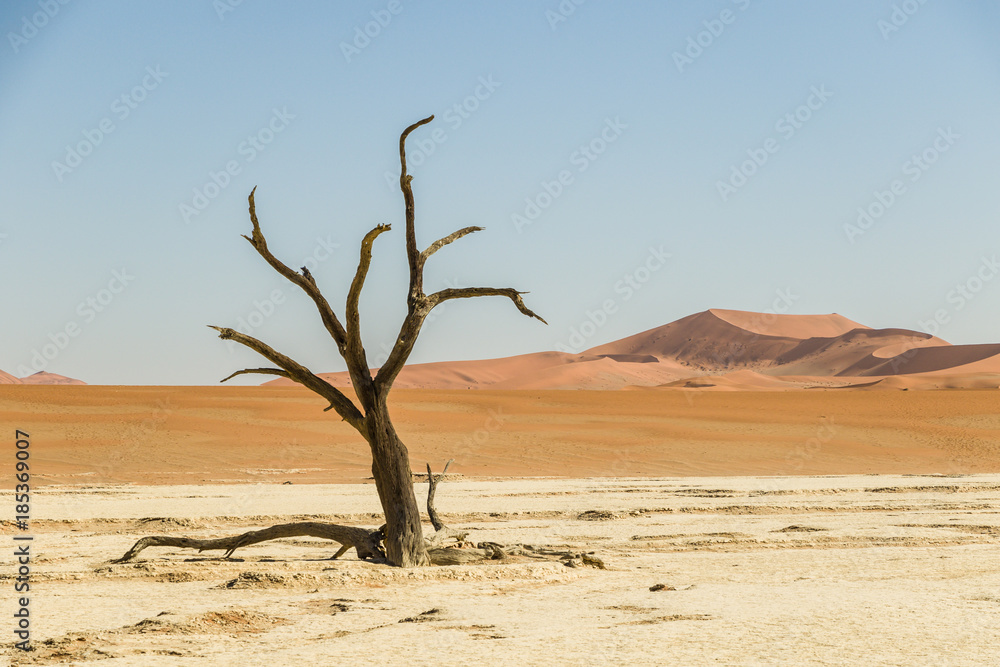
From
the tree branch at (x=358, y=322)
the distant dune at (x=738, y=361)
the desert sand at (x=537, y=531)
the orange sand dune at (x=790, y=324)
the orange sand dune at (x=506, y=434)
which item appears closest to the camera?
the desert sand at (x=537, y=531)

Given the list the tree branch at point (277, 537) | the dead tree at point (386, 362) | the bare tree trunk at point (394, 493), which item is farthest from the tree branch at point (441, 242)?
the tree branch at point (277, 537)

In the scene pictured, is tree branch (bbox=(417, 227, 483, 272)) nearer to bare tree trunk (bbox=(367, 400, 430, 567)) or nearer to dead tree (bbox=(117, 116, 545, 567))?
dead tree (bbox=(117, 116, 545, 567))

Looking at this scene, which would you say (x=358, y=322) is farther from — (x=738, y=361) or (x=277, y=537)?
(x=738, y=361)

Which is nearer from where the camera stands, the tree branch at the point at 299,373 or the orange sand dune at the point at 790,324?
the tree branch at the point at 299,373

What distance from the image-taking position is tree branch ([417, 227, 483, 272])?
9.07m

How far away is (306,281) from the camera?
9.09 metres

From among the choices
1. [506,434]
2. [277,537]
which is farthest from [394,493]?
[506,434]

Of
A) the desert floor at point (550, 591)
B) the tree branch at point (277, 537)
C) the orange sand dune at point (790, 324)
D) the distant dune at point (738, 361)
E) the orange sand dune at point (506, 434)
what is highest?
the orange sand dune at point (790, 324)

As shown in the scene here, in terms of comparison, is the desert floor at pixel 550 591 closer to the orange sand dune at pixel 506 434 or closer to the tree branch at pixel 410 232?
the tree branch at pixel 410 232

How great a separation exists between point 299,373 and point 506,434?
72.8 feet

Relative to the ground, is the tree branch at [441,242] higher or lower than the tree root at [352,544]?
higher

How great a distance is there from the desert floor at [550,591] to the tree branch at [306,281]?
7.05ft

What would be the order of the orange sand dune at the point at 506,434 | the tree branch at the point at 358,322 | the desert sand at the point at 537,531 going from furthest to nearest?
the orange sand dune at the point at 506,434, the tree branch at the point at 358,322, the desert sand at the point at 537,531

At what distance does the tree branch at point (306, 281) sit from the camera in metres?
8.96
